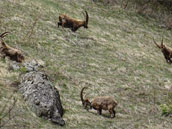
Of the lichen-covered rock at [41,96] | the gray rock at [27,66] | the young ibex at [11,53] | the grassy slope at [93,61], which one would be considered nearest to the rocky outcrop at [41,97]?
the lichen-covered rock at [41,96]

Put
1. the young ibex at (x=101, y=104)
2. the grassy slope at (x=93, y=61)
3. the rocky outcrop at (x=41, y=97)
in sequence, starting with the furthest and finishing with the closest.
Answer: the young ibex at (x=101, y=104)
the grassy slope at (x=93, y=61)
the rocky outcrop at (x=41, y=97)

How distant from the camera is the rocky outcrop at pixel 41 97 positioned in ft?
39.9

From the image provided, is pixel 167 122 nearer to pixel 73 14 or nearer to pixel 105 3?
pixel 73 14

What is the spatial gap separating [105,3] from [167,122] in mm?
15831

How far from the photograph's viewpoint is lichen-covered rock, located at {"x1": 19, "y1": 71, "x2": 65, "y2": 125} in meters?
12.2

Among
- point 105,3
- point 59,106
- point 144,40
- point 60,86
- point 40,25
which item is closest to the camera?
point 59,106

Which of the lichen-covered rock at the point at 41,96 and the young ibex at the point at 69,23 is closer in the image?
the lichen-covered rock at the point at 41,96

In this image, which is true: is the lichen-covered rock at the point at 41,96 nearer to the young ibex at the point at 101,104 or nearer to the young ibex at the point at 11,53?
the young ibex at the point at 101,104

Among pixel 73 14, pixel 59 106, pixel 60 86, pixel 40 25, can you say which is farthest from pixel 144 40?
pixel 59 106

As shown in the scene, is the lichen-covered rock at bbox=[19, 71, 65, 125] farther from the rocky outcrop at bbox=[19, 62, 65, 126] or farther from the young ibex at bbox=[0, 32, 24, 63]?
the young ibex at bbox=[0, 32, 24, 63]

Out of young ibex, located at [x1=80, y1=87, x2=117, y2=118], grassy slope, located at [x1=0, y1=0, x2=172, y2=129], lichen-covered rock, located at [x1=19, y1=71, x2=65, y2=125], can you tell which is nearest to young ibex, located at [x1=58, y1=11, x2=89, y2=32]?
grassy slope, located at [x1=0, y1=0, x2=172, y2=129]

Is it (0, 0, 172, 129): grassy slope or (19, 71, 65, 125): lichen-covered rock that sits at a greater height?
(19, 71, 65, 125): lichen-covered rock

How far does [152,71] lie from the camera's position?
65.0 feet

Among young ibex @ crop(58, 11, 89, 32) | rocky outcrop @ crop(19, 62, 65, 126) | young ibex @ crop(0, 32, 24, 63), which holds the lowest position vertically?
young ibex @ crop(58, 11, 89, 32)
